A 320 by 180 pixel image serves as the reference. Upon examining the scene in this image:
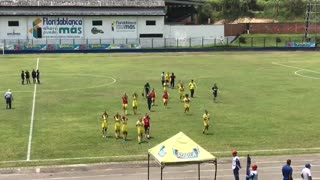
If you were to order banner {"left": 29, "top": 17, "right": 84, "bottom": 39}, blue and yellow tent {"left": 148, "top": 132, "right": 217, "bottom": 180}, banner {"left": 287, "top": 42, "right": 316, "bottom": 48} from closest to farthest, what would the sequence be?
blue and yellow tent {"left": 148, "top": 132, "right": 217, "bottom": 180} → banner {"left": 287, "top": 42, "right": 316, "bottom": 48} → banner {"left": 29, "top": 17, "right": 84, "bottom": 39}

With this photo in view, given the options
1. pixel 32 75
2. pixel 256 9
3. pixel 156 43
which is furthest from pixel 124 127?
pixel 256 9

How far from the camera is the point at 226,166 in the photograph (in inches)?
939

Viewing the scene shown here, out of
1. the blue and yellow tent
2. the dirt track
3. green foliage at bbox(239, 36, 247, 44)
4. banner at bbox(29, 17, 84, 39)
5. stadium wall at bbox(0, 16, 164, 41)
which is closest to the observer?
the blue and yellow tent

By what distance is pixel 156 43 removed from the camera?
101625 mm

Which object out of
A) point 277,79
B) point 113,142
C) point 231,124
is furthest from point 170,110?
point 277,79

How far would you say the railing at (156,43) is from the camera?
95281mm

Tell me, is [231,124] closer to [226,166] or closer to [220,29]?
[226,166]

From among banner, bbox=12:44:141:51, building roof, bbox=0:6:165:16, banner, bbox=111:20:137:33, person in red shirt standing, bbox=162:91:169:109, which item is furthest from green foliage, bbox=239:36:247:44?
person in red shirt standing, bbox=162:91:169:109

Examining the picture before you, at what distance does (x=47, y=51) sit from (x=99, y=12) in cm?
1379

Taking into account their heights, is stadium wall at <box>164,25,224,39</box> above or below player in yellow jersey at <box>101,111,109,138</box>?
above

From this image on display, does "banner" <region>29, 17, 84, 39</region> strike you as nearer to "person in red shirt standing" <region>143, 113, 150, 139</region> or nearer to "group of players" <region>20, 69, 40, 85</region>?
"group of players" <region>20, 69, 40, 85</region>

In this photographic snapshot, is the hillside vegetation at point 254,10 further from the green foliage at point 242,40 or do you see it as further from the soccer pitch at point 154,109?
the soccer pitch at point 154,109

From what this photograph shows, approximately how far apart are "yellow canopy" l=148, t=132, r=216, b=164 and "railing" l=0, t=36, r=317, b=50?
256ft

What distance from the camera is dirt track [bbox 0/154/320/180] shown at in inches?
875
